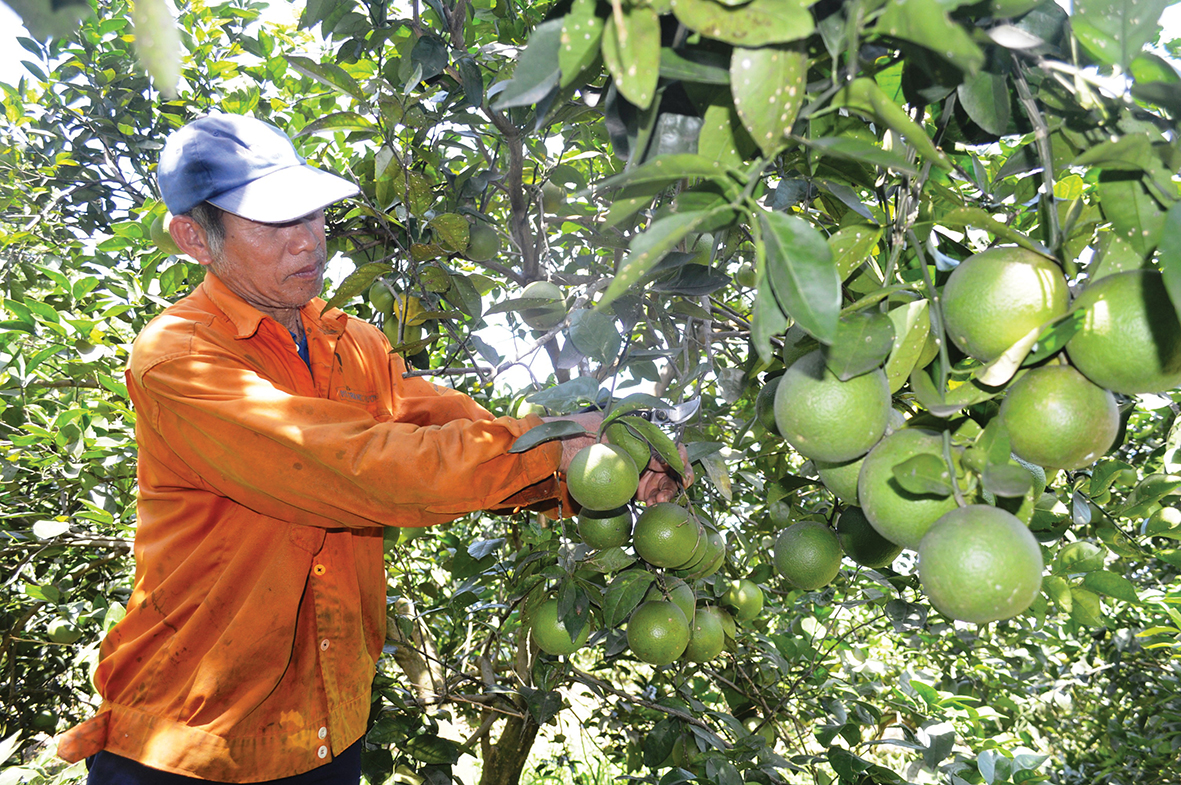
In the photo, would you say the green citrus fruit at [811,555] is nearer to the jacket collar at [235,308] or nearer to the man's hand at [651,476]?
the man's hand at [651,476]

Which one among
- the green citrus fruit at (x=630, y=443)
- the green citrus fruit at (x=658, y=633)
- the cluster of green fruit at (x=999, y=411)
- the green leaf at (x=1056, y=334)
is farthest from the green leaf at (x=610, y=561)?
the green leaf at (x=1056, y=334)

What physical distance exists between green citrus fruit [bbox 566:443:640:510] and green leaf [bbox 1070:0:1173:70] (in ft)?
2.98

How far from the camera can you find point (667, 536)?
147cm

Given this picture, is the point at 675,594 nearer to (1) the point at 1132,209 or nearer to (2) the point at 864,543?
(2) the point at 864,543

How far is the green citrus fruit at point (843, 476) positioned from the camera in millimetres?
1019

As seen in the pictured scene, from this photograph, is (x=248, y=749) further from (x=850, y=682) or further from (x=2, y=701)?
(x=2, y=701)

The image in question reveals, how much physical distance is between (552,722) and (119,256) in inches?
109

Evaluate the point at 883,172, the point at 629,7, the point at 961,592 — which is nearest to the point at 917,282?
the point at 883,172

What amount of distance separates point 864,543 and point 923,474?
1.89 ft

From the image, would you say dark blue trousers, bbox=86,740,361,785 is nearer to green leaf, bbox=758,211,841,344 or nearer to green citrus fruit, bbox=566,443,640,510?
green citrus fruit, bbox=566,443,640,510

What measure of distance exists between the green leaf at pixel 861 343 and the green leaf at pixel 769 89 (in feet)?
0.87

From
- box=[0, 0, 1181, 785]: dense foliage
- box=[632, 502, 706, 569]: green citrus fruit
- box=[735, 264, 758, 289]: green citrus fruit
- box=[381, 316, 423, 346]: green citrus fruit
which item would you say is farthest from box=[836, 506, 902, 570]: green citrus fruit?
box=[381, 316, 423, 346]: green citrus fruit

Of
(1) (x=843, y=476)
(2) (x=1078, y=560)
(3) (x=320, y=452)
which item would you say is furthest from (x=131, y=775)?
(2) (x=1078, y=560)

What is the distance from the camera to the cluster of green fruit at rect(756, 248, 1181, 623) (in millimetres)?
768
